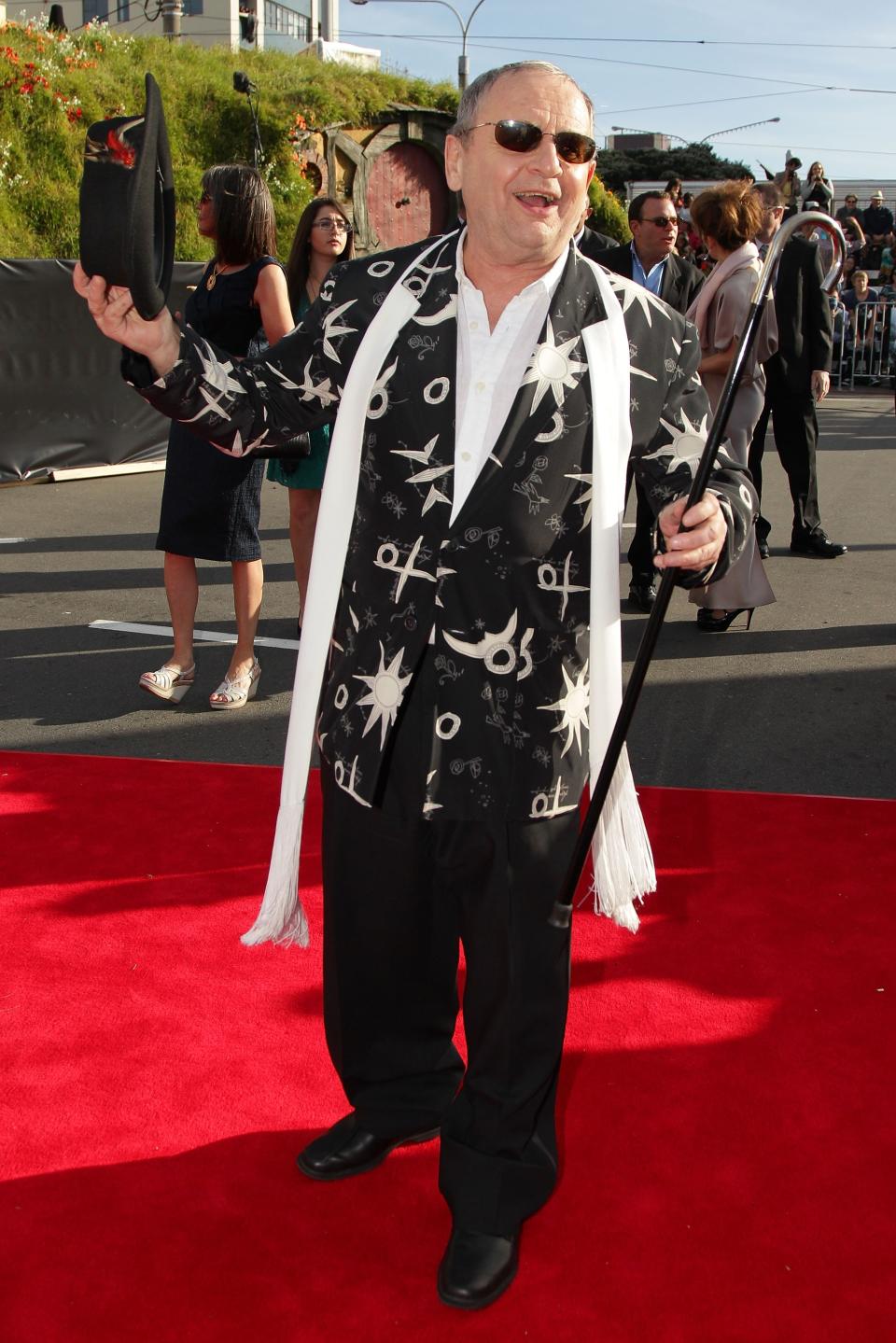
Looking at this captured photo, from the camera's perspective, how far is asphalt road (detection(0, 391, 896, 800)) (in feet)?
15.8

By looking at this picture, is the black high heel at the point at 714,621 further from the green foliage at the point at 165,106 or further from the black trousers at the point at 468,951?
the green foliage at the point at 165,106

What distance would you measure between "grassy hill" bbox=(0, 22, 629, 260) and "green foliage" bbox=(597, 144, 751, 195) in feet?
111

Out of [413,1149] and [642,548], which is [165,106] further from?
[413,1149]

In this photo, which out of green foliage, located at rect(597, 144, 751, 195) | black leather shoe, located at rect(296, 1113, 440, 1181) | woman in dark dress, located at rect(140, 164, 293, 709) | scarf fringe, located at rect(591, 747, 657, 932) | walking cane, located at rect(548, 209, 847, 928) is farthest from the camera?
green foliage, located at rect(597, 144, 751, 195)

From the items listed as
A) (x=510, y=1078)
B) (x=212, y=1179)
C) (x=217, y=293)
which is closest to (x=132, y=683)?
(x=217, y=293)

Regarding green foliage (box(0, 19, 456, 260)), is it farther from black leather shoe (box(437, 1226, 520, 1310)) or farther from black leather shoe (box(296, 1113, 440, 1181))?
black leather shoe (box(437, 1226, 520, 1310))

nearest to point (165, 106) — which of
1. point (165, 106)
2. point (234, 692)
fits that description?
point (165, 106)

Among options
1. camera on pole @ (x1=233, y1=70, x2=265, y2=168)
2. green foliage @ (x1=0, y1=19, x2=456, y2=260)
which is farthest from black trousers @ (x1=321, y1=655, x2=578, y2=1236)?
camera on pole @ (x1=233, y1=70, x2=265, y2=168)

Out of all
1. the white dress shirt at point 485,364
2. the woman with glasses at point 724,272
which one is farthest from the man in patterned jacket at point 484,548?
the woman with glasses at point 724,272

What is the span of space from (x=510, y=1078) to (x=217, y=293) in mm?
3522

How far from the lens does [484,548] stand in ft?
6.85

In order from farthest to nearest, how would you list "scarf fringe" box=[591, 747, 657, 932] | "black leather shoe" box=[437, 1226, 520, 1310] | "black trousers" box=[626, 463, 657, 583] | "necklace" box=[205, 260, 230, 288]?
"black trousers" box=[626, 463, 657, 583], "necklace" box=[205, 260, 230, 288], "scarf fringe" box=[591, 747, 657, 932], "black leather shoe" box=[437, 1226, 520, 1310]

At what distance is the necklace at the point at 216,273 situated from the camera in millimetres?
4934

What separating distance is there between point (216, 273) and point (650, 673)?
245cm
